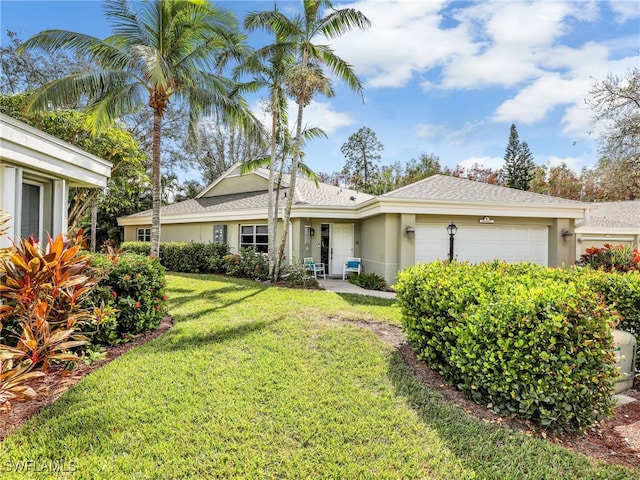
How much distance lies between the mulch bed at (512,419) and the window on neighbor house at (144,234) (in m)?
17.7

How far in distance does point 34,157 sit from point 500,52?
11646 millimetres

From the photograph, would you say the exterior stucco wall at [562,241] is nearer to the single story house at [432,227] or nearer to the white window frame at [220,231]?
the single story house at [432,227]

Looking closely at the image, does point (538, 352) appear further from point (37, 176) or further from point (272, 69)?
point (272, 69)

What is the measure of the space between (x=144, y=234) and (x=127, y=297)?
1742 centimetres

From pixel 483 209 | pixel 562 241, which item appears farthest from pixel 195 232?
pixel 562 241

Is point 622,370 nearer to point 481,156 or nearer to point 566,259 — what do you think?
point 566,259

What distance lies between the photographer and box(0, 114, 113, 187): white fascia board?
196 inches

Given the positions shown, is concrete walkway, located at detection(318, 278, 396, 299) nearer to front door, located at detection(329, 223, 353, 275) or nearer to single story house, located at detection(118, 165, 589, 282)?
single story house, located at detection(118, 165, 589, 282)

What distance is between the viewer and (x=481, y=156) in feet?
124

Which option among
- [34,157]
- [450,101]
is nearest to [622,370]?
[34,157]

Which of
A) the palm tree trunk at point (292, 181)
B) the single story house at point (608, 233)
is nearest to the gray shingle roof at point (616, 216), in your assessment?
the single story house at point (608, 233)

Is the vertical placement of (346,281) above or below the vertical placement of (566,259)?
below

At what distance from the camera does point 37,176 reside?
6.41 m

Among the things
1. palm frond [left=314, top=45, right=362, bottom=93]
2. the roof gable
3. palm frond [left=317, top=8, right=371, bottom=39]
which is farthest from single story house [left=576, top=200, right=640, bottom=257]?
the roof gable
